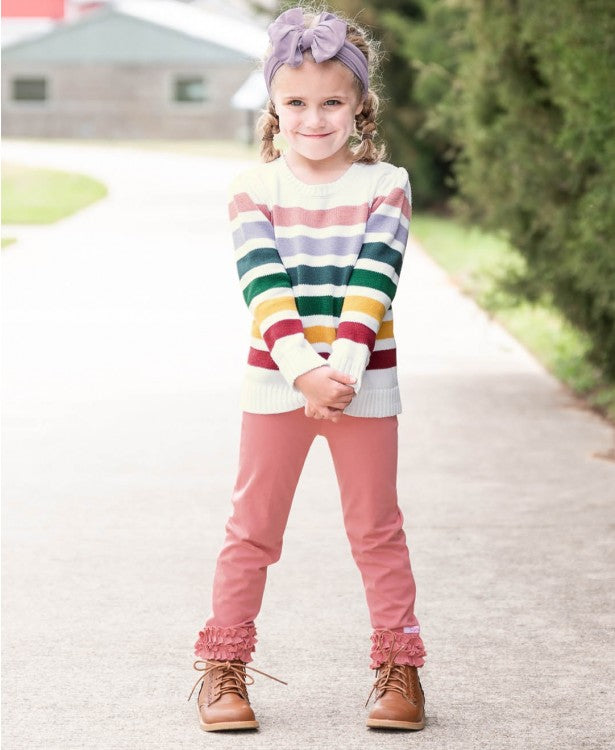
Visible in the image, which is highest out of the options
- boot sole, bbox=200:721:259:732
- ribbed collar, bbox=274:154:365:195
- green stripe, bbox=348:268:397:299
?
ribbed collar, bbox=274:154:365:195

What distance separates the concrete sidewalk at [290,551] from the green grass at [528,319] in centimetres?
18

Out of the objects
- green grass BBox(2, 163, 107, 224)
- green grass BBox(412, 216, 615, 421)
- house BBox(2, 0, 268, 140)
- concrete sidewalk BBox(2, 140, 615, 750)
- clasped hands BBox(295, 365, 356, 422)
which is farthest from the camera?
house BBox(2, 0, 268, 140)

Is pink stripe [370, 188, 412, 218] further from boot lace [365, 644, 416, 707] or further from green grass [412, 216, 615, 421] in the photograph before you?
green grass [412, 216, 615, 421]

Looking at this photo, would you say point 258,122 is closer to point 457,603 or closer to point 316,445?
point 457,603

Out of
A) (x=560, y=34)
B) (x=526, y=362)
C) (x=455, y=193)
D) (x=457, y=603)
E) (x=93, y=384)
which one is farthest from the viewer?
(x=455, y=193)

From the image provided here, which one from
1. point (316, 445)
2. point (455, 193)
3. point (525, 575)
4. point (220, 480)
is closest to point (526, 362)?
point (316, 445)

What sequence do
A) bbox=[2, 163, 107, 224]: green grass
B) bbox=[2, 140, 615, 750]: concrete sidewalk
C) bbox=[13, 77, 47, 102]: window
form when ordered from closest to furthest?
bbox=[2, 140, 615, 750]: concrete sidewalk → bbox=[2, 163, 107, 224]: green grass → bbox=[13, 77, 47, 102]: window

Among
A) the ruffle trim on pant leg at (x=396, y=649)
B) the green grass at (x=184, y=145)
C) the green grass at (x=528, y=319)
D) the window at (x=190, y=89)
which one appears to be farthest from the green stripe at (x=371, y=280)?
the window at (x=190, y=89)

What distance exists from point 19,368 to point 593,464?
389cm

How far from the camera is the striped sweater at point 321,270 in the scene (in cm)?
337

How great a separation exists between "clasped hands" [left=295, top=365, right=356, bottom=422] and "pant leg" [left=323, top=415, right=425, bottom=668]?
0.15 m

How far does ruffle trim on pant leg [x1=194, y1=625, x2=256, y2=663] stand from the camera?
11.8 ft

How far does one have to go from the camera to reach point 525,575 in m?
4.79

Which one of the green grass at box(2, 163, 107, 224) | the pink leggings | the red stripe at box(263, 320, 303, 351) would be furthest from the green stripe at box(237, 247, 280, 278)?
the green grass at box(2, 163, 107, 224)
